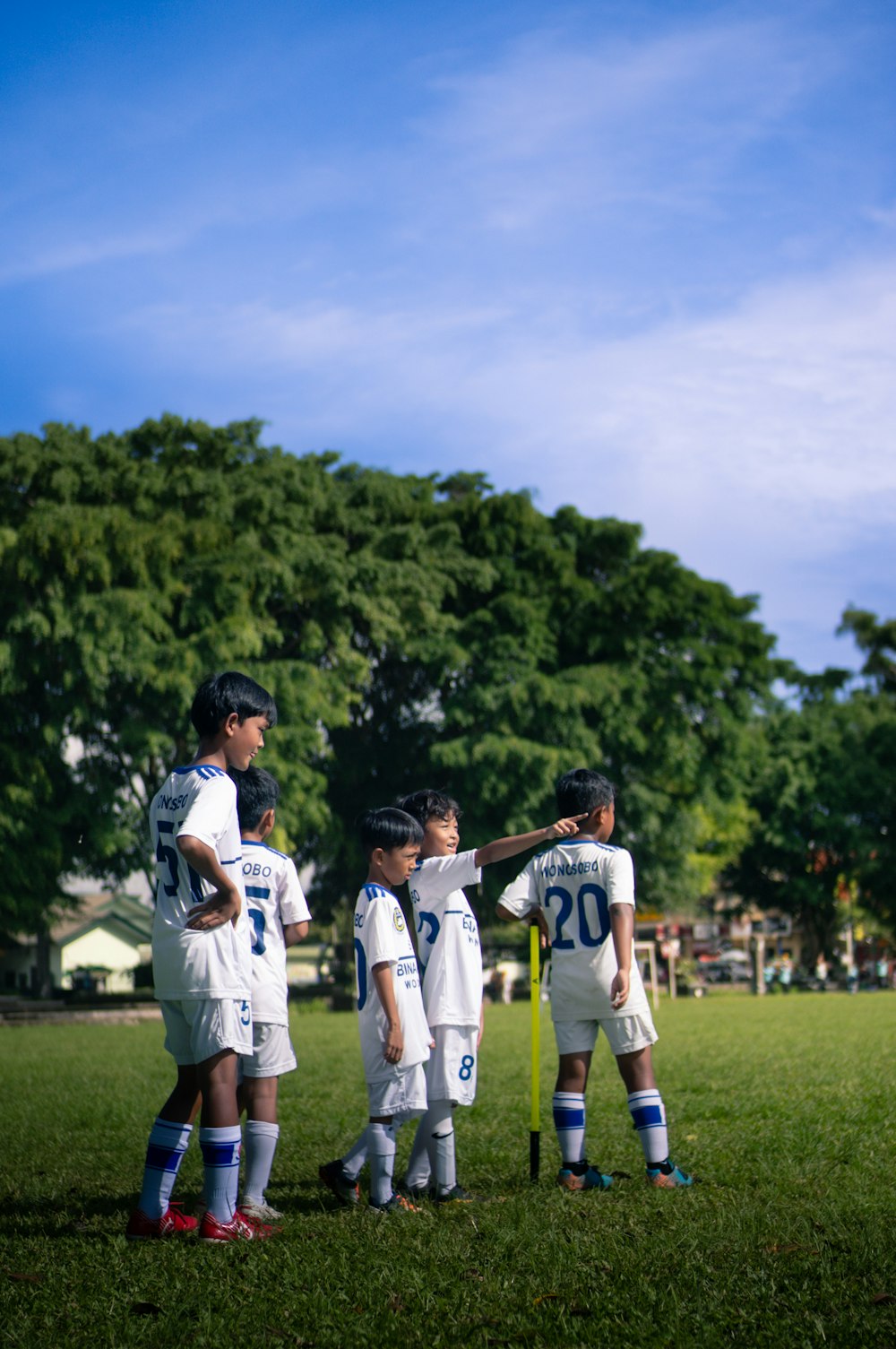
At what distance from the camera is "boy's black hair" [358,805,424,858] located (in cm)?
632

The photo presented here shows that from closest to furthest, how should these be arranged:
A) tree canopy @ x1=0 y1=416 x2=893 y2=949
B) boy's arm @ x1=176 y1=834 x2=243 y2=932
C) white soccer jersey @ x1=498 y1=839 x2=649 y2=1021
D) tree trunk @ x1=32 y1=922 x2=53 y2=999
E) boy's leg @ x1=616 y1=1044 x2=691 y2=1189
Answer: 1. boy's arm @ x1=176 y1=834 x2=243 y2=932
2. boy's leg @ x1=616 y1=1044 x2=691 y2=1189
3. white soccer jersey @ x1=498 y1=839 x2=649 y2=1021
4. tree canopy @ x1=0 y1=416 x2=893 y2=949
5. tree trunk @ x1=32 y1=922 x2=53 y2=999

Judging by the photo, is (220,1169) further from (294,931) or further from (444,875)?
(444,875)

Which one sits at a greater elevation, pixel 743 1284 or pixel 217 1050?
pixel 217 1050

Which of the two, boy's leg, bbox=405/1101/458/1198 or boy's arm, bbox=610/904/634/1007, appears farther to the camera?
boy's arm, bbox=610/904/634/1007

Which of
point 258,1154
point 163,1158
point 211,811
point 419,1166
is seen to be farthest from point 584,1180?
point 211,811

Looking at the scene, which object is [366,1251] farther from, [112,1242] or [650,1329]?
[650,1329]

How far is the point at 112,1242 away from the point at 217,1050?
810mm

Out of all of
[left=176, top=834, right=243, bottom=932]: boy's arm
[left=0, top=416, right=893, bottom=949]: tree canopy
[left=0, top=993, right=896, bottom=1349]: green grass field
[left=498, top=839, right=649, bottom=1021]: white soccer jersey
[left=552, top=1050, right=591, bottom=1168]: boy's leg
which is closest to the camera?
[left=0, top=993, right=896, bottom=1349]: green grass field

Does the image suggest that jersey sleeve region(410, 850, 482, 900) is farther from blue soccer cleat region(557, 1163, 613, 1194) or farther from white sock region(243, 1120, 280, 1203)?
blue soccer cleat region(557, 1163, 613, 1194)

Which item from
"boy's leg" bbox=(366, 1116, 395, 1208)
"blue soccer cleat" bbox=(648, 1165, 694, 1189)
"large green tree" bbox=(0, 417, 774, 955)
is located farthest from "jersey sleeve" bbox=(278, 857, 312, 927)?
"large green tree" bbox=(0, 417, 774, 955)

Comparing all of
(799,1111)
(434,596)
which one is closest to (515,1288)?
(799,1111)

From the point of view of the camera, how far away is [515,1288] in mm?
4414

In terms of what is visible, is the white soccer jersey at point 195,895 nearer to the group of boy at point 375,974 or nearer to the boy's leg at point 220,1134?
the group of boy at point 375,974

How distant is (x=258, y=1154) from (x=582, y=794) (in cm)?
221
